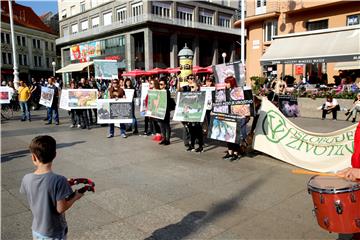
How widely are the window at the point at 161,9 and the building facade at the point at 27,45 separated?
1372 inches

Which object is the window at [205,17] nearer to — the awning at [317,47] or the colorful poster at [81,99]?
the awning at [317,47]

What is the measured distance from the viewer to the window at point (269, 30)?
2802cm

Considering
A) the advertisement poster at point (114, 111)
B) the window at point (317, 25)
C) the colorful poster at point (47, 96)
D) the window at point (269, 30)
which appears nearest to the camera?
the advertisement poster at point (114, 111)

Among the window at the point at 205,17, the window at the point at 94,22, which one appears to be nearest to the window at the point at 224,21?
the window at the point at 205,17

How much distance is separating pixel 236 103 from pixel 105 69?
34.7ft

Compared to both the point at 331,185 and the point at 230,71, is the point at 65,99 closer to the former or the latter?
→ the point at 230,71

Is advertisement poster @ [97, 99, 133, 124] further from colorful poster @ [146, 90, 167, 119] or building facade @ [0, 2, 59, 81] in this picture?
building facade @ [0, 2, 59, 81]

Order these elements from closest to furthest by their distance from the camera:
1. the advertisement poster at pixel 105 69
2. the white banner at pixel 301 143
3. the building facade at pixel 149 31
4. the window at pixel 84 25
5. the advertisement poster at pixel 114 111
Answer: the white banner at pixel 301 143 < the advertisement poster at pixel 114 111 < the advertisement poster at pixel 105 69 < the building facade at pixel 149 31 < the window at pixel 84 25

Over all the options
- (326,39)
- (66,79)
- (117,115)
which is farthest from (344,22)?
(66,79)

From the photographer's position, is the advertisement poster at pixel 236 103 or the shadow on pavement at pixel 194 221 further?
the advertisement poster at pixel 236 103

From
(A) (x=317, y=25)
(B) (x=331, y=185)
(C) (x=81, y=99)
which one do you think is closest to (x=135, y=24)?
(A) (x=317, y=25)

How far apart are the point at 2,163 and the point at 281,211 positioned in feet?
20.1

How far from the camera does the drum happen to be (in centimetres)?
275

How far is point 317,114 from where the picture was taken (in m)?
14.9
